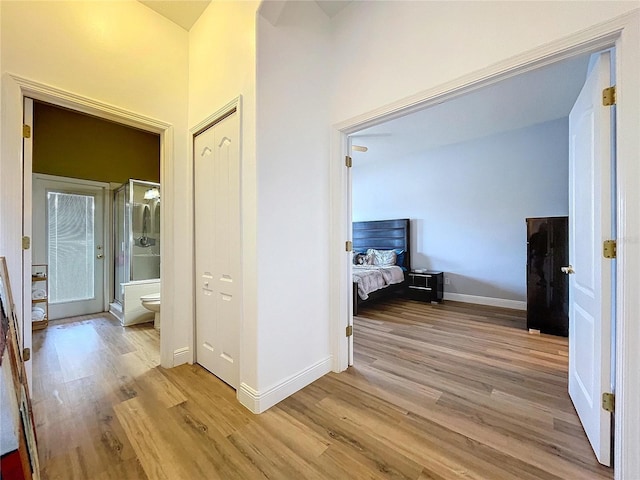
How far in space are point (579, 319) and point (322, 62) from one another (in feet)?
8.74

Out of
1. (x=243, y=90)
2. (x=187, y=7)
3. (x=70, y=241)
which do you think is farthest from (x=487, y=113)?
(x=70, y=241)

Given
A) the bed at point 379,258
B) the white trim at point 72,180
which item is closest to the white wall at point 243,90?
the bed at point 379,258

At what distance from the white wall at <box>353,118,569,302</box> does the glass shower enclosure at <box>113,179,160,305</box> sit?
3.98 metres

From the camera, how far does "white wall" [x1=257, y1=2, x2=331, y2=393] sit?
1837mm

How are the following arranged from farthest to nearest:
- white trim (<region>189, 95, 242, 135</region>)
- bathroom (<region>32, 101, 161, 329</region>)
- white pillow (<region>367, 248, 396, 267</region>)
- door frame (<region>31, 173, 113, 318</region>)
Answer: white pillow (<region>367, 248, 396, 267</region>) → door frame (<region>31, 173, 113, 318</region>) → bathroom (<region>32, 101, 161, 329</region>) → white trim (<region>189, 95, 242, 135</region>)

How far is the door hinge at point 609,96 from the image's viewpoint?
1296 millimetres

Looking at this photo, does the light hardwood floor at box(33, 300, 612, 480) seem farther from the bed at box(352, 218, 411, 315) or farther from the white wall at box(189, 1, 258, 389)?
the bed at box(352, 218, 411, 315)

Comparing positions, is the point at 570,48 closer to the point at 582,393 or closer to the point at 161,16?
the point at 582,393

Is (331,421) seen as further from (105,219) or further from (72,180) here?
(72,180)

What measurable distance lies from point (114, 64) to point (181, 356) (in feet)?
8.11

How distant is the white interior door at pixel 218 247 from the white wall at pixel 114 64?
0.18m

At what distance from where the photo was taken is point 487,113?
3656 millimetres

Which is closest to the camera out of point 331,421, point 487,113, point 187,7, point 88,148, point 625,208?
point 625,208

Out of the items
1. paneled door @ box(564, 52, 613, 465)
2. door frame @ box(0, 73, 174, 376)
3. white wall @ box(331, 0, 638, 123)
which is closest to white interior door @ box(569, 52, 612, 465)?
paneled door @ box(564, 52, 613, 465)
